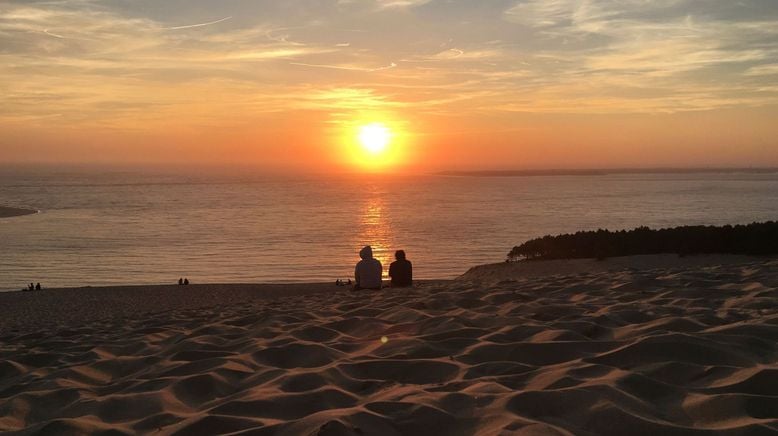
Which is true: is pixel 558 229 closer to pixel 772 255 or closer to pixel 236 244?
pixel 236 244

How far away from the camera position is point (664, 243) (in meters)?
18.5

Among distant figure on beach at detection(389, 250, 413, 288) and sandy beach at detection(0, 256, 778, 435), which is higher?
sandy beach at detection(0, 256, 778, 435)

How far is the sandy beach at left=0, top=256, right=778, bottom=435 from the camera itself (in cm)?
297

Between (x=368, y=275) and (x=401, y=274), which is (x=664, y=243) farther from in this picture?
(x=368, y=275)

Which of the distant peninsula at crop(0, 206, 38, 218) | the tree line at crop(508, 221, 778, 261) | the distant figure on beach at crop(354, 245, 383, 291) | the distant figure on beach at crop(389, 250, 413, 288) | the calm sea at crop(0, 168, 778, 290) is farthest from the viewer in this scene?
the distant peninsula at crop(0, 206, 38, 218)

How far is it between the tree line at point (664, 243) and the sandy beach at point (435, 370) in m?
10.8

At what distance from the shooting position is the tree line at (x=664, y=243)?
1633cm

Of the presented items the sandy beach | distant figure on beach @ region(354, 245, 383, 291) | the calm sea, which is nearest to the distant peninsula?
the calm sea

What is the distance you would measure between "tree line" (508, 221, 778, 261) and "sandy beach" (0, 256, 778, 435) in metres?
10.8

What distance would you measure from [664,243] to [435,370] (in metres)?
16.5

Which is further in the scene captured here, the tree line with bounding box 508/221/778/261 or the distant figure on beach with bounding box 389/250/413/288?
the tree line with bounding box 508/221/778/261

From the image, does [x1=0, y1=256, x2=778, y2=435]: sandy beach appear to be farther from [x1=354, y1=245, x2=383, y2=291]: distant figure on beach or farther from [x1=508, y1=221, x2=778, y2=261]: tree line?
[x1=508, y1=221, x2=778, y2=261]: tree line

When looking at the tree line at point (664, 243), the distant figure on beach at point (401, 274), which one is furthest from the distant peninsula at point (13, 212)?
the distant figure on beach at point (401, 274)

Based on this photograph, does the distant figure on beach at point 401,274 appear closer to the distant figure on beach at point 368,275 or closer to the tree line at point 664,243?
the distant figure on beach at point 368,275
